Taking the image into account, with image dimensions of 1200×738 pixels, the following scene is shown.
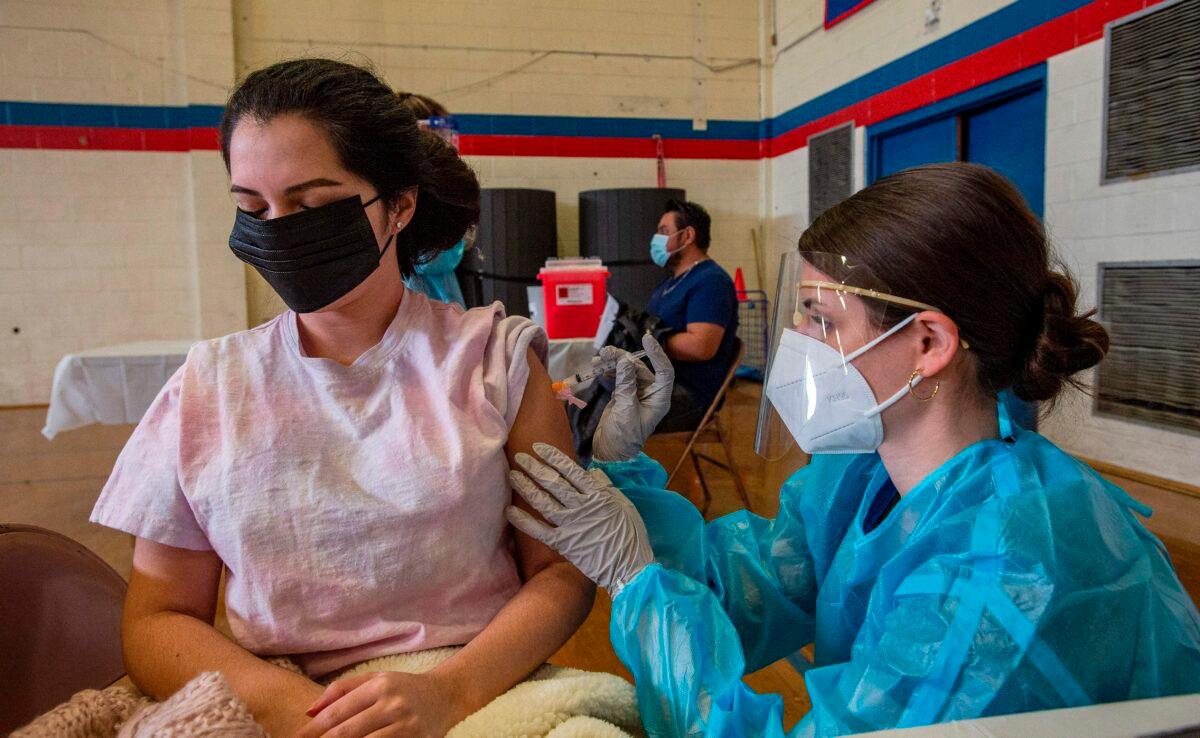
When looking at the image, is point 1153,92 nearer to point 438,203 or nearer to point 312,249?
point 438,203

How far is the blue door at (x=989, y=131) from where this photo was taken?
3816 millimetres

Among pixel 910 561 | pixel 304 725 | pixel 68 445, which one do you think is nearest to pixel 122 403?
pixel 68 445

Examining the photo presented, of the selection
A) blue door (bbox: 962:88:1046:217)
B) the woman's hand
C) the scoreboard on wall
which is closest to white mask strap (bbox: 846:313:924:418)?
the woman's hand

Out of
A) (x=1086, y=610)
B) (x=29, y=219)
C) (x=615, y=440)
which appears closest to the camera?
(x=1086, y=610)

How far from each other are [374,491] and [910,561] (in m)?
0.61

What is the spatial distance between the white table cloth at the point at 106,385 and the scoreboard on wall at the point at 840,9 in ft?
14.3

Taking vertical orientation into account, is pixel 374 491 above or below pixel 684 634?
above

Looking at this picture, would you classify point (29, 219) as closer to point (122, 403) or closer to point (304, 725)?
point (122, 403)

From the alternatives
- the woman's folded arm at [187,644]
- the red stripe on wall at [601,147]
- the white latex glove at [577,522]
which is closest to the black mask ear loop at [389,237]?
the white latex glove at [577,522]

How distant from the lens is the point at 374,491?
923 millimetres

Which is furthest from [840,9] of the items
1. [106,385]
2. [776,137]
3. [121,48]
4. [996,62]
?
[121,48]

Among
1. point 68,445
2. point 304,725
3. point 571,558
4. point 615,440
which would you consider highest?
point 615,440

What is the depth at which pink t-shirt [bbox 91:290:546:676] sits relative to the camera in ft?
2.97

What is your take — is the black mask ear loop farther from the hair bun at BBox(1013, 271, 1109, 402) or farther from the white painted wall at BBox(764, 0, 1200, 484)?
the white painted wall at BBox(764, 0, 1200, 484)
